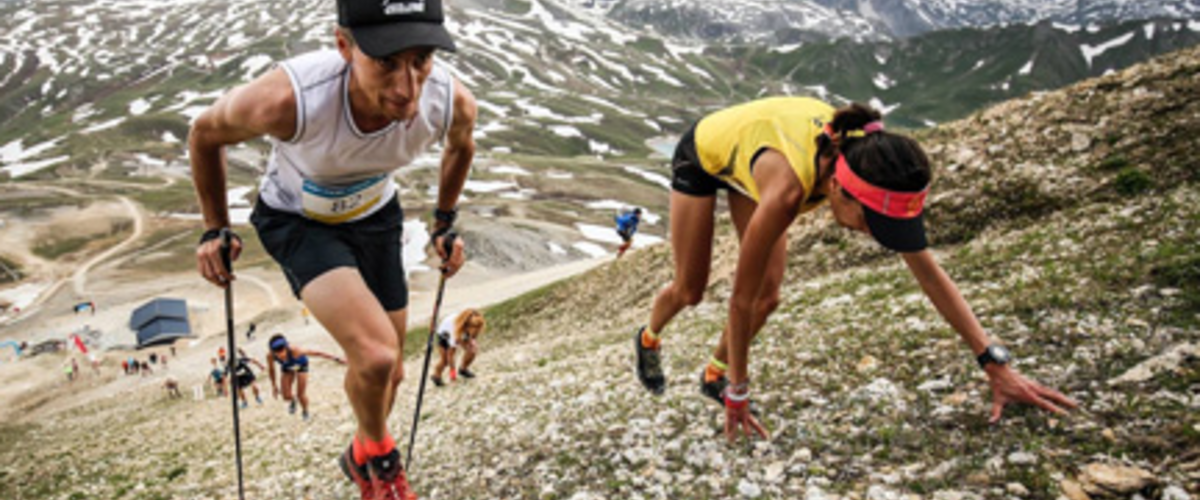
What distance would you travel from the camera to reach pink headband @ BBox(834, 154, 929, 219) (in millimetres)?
5582

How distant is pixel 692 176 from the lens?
807 centimetres

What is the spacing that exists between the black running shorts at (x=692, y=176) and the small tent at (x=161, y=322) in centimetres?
7164

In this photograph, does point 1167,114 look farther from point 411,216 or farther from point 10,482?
point 411,216

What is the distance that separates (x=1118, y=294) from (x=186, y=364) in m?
65.6

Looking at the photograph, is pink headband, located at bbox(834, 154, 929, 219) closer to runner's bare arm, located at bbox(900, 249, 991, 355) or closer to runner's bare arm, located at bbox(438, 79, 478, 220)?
runner's bare arm, located at bbox(900, 249, 991, 355)

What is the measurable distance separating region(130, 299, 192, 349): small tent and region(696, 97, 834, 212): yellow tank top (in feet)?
238

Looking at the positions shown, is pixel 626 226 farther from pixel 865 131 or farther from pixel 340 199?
pixel 865 131

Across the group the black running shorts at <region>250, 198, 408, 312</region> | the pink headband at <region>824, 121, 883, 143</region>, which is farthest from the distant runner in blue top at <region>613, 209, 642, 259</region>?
the pink headband at <region>824, 121, 883, 143</region>

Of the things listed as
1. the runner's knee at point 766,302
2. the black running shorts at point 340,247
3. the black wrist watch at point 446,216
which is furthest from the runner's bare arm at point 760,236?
the black wrist watch at point 446,216

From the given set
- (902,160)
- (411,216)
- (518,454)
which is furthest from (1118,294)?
(411,216)

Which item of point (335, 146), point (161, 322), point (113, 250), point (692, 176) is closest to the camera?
point (335, 146)

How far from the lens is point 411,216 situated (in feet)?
331

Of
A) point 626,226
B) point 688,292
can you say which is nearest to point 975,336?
point 688,292

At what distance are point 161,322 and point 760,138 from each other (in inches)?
2962
